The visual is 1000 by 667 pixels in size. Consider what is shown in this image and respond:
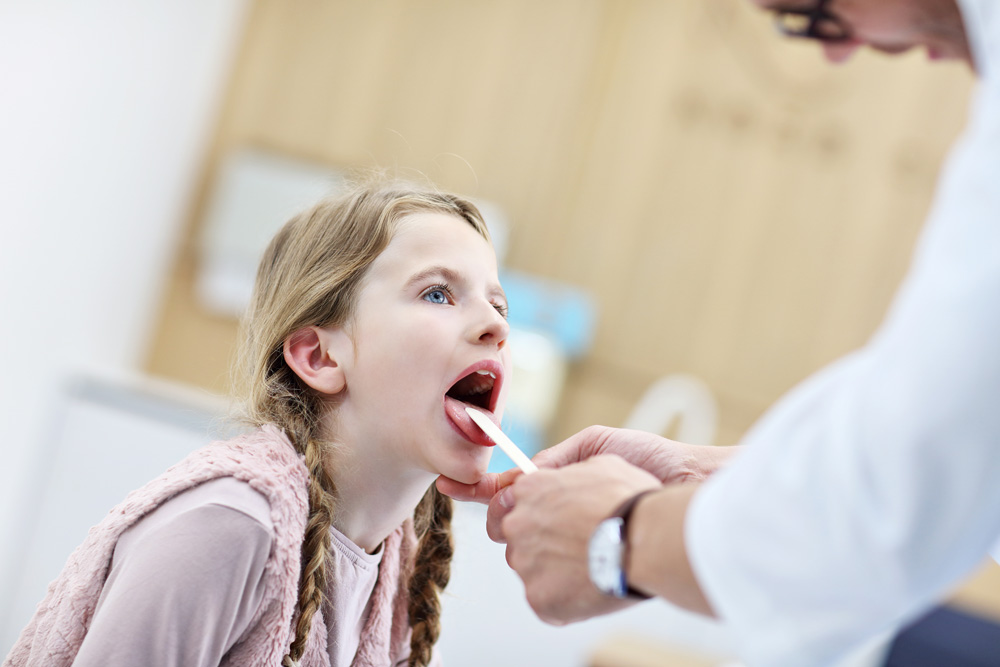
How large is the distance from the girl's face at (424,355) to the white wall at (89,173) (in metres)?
1.64

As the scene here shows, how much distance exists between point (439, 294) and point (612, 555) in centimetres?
33

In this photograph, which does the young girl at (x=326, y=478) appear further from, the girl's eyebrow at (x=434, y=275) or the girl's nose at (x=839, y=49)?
the girl's nose at (x=839, y=49)

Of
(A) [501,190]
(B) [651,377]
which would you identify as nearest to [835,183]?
(B) [651,377]

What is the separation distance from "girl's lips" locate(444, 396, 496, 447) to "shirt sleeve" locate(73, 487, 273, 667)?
190mm

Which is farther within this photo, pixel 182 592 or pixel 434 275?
pixel 434 275

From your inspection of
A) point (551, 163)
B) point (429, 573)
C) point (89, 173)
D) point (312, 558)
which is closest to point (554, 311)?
point (551, 163)

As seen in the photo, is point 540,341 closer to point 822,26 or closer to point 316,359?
point 316,359

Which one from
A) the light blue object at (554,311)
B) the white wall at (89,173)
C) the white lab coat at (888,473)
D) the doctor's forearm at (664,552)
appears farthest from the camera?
the light blue object at (554,311)

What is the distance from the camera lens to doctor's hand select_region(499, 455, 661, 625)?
661 mm

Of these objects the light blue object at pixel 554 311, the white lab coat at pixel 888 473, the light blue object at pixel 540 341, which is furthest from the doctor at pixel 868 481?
the light blue object at pixel 554 311

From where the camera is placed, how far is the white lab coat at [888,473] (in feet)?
1.64

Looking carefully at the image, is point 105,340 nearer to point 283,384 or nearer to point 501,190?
point 501,190

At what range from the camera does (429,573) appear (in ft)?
3.15

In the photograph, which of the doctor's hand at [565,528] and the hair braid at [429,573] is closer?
the doctor's hand at [565,528]
